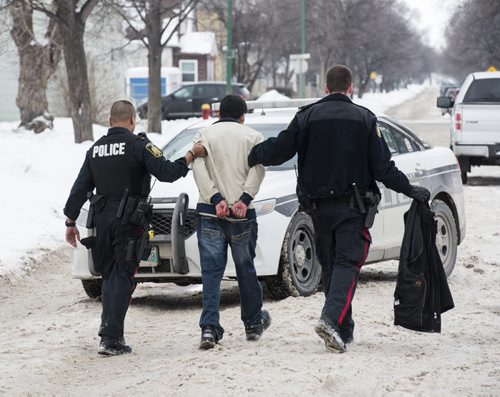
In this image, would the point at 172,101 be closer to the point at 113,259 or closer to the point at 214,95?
the point at 214,95

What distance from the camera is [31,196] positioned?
16.2 meters

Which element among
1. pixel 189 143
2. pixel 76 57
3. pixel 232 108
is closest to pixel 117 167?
pixel 232 108

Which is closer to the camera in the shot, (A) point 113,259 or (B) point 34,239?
(A) point 113,259

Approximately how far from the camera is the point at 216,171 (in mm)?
7246

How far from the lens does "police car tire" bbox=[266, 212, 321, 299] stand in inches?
350

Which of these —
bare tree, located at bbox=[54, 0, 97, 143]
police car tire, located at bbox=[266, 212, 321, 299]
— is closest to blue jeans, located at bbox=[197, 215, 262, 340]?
police car tire, located at bbox=[266, 212, 321, 299]

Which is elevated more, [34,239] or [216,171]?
[216,171]

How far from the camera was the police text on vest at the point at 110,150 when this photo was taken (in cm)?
729

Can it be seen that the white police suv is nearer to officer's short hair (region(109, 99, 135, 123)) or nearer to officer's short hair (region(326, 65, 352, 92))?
officer's short hair (region(109, 99, 135, 123))

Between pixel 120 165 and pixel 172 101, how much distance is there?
41548 millimetres

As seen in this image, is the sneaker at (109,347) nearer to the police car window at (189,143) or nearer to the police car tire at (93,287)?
the police car tire at (93,287)

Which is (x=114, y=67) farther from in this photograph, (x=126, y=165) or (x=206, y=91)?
(x=126, y=165)

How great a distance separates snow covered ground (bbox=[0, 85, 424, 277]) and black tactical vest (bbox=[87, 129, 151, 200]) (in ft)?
15.5

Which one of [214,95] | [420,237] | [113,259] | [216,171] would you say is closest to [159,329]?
[113,259]
